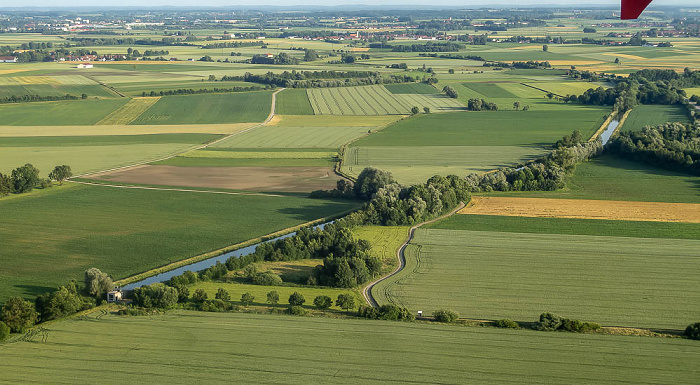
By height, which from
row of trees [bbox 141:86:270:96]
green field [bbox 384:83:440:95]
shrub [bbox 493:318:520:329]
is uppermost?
row of trees [bbox 141:86:270:96]

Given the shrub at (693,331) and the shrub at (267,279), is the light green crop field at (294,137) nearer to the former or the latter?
the shrub at (267,279)

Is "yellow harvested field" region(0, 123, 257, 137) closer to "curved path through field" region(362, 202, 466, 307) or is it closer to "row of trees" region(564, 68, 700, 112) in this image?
"curved path through field" region(362, 202, 466, 307)

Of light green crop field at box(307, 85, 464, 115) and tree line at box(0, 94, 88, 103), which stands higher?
tree line at box(0, 94, 88, 103)

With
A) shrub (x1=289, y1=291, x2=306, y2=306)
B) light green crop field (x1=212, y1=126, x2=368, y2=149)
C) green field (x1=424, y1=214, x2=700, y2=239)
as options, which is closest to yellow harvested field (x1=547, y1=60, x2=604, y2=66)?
light green crop field (x1=212, y1=126, x2=368, y2=149)

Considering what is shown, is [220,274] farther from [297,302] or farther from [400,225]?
[400,225]

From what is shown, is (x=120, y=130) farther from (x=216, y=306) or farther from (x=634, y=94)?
(x=634, y=94)

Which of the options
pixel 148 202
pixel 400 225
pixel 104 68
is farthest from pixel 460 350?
pixel 104 68
